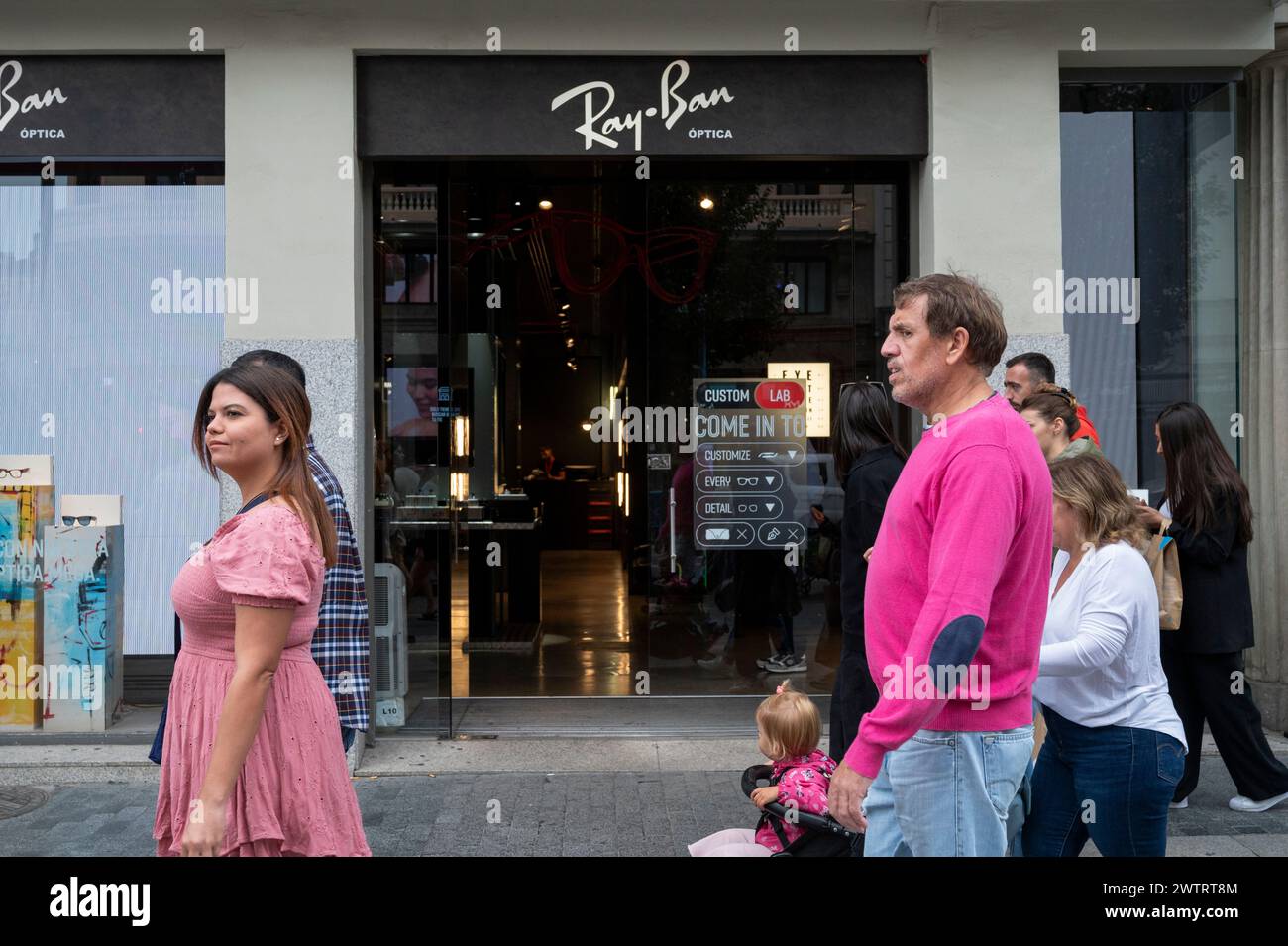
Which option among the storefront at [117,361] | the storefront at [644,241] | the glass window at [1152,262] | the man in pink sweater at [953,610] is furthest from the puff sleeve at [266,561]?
the glass window at [1152,262]

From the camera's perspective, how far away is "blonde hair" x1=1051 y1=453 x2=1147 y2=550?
11.1 feet

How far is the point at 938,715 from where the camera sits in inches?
101

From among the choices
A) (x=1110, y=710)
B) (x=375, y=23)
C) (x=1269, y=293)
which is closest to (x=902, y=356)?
(x=1110, y=710)

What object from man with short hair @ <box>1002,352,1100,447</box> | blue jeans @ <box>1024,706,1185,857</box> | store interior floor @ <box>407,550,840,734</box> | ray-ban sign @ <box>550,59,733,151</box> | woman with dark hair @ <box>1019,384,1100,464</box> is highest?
ray-ban sign @ <box>550,59,733,151</box>

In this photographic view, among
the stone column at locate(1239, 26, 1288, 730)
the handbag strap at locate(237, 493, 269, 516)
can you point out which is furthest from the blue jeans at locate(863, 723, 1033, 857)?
the stone column at locate(1239, 26, 1288, 730)

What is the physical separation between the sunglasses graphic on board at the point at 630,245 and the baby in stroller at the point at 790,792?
15.5 feet

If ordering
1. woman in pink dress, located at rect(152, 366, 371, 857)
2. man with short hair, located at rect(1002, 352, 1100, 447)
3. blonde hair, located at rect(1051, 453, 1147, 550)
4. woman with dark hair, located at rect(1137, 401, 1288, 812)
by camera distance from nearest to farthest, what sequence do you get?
1. woman in pink dress, located at rect(152, 366, 371, 857)
2. blonde hair, located at rect(1051, 453, 1147, 550)
3. man with short hair, located at rect(1002, 352, 1100, 447)
4. woman with dark hair, located at rect(1137, 401, 1288, 812)

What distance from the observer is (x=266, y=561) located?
8.46 feet

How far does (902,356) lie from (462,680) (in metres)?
6.38

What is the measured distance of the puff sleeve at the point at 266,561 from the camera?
8.38 feet

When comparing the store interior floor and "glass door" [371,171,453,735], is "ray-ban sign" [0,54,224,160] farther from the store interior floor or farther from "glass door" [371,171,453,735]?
the store interior floor

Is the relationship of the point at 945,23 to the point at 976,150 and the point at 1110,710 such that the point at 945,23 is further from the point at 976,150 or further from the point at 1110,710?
the point at 1110,710

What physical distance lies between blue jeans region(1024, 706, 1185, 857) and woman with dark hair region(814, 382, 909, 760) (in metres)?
1.04

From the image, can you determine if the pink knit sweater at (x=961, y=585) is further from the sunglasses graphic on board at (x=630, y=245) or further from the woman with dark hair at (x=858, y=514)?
the sunglasses graphic on board at (x=630, y=245)
